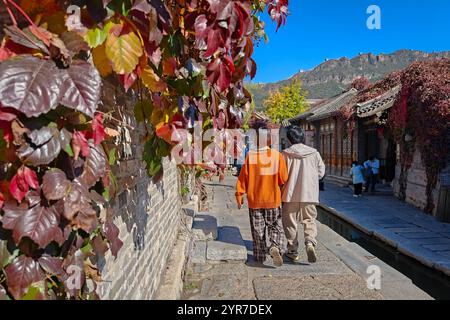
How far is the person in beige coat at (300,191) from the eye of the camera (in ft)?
16.4

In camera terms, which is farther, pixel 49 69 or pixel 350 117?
pixel 350 117

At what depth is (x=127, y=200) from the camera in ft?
8.15

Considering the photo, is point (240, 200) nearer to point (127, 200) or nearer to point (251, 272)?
point (251, 272)

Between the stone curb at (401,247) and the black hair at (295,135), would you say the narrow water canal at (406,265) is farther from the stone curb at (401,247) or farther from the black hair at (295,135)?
the black hair at (295,135)

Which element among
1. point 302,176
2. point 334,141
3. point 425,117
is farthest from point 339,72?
point 302,176

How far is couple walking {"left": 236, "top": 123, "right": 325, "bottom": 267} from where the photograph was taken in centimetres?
491

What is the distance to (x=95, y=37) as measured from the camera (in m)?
1.37

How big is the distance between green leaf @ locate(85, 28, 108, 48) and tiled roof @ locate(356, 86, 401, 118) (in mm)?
12998

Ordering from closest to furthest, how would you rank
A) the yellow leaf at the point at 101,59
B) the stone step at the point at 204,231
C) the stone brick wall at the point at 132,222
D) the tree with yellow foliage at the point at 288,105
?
the yellow leaf at the point at 101,59
the stone brick wall at the point at 132,222
the stone step at the point at 204,231
the tree with yellow foliage at the point at 288,105

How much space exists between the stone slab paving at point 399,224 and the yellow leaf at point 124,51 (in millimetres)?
6081

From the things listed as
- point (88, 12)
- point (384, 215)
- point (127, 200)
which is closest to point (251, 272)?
point (127, 200)

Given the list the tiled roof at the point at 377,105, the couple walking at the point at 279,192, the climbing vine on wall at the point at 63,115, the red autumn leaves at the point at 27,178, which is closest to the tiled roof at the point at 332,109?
the tiled roof at the point at 377,105

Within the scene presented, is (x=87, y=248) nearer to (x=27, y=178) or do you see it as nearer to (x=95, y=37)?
(x=27, y=178)

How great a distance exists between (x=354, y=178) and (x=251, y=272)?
33.4 feet
